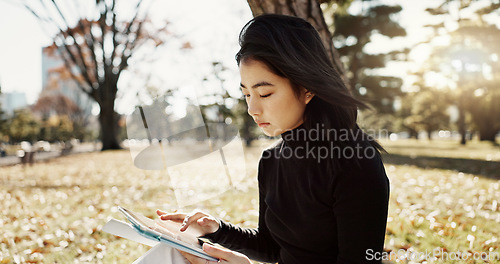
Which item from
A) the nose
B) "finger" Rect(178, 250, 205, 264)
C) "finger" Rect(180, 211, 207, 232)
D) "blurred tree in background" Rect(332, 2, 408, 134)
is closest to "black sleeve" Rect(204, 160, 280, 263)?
"finger" Rect(180, 211, 207, 232)

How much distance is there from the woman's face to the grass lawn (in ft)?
1.48

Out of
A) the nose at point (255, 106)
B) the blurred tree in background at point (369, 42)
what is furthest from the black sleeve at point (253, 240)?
the blurred tree in background at point (369, 42)

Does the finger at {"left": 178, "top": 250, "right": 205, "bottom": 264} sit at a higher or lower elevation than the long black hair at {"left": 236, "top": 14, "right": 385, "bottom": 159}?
lower

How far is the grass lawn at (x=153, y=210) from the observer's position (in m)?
3.00

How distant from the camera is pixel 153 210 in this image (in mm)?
4539

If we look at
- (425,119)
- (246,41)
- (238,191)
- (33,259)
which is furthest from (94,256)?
(425,119)

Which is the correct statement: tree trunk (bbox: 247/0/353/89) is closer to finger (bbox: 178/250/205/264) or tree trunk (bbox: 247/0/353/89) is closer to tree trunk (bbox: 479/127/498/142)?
finger (bbox: 178/250/205/264)

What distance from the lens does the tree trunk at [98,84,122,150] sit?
1811 centimetres

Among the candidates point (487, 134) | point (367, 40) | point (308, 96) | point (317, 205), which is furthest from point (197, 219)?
point (487, 134)

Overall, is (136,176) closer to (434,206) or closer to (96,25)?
(434,206)

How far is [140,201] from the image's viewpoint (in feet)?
16.7

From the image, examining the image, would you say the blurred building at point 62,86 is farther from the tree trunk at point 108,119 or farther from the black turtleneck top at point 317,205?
the black turtleneck top at point 317,205

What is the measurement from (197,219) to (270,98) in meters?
0.57

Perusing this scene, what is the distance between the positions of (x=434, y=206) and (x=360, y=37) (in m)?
17.2
